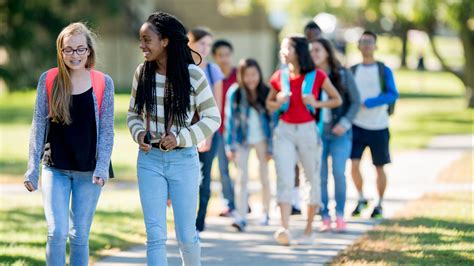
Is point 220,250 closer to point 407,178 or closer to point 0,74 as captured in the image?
point 407,178

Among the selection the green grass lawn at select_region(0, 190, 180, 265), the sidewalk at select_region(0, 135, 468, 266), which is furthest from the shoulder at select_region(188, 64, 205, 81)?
the green grass lawn at select_region(0, 190, 180, 265)

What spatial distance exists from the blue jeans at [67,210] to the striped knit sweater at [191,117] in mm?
460

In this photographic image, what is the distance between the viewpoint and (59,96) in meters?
6.52

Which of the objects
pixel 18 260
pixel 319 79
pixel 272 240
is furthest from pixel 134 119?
pixel 272 240

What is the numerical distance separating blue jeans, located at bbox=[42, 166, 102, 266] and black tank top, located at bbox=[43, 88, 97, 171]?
7 cm

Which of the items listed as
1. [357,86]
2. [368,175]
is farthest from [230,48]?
[368,175]

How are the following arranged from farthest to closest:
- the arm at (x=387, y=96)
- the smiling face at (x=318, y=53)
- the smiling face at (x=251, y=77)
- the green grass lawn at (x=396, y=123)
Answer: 1. the green grass lawn at (x=396, y=123)
2. the arm at (x=387, y=96)
3. the smiling face at (x=251, y=77)
4. the smiling face at (x=318, y=53)

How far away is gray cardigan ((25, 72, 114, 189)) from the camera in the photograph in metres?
6.53

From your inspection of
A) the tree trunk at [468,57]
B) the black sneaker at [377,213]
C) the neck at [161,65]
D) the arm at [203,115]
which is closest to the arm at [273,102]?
the black sneaker at [377,213]

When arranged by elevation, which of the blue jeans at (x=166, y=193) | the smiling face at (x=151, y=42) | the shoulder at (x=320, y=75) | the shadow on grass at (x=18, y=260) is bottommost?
the shadow on grass at (x=18, y=260)

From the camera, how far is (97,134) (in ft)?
21.9

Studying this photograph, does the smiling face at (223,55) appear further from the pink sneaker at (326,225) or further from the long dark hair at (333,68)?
the pink sneaker at (326,225)

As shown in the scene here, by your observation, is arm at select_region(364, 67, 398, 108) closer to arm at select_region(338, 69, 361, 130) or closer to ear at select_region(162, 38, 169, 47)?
arm at select_region(338, 69, 361, 130)

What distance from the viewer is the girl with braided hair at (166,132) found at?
6477 mm
